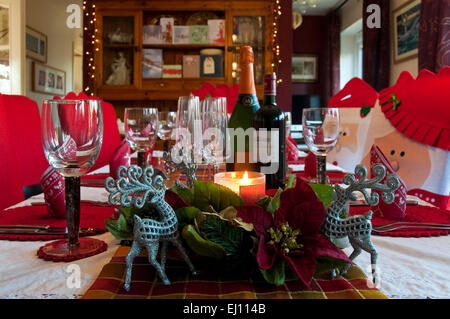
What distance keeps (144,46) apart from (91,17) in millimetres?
556

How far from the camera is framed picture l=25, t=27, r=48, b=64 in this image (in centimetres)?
453

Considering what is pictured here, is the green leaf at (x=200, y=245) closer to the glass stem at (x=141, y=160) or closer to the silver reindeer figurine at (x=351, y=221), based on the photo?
the silver reindeer figurine at (x=351, y=221)

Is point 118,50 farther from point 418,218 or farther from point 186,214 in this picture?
point 186,214

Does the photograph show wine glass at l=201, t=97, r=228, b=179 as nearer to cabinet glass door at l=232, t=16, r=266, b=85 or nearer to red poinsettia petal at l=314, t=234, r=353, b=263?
red poinsettia petal at l=314, t=234, r=353, b=263

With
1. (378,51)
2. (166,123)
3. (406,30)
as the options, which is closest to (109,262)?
(166,123)

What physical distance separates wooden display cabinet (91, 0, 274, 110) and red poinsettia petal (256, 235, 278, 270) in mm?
3467

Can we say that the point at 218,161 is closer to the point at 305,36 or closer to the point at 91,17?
the point at 91,17

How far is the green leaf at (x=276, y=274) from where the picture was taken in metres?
0.39

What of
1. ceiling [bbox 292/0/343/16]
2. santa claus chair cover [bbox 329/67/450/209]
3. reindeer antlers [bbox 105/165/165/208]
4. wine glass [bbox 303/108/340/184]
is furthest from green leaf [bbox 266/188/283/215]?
ceiling [bbox 292/0/343/16]

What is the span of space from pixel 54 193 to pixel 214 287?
0.44 metres

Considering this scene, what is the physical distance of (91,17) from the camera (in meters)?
3.85

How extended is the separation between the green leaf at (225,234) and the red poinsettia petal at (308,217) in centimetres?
5

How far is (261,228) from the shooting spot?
41 cm

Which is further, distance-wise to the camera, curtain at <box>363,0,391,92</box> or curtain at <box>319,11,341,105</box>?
curtain at <box>319,11,341,105</box>
